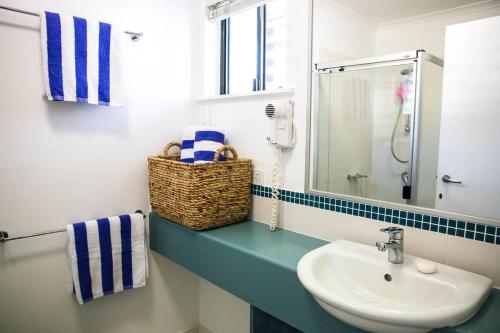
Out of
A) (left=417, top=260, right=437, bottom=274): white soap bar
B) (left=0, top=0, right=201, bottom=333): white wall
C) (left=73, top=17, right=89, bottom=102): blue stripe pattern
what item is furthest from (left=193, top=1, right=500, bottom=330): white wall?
(left=73, top=17, right=89, bottom=102): blue stripe pattern

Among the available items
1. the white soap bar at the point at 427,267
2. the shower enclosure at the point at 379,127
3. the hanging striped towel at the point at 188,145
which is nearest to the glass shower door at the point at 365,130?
the shower enclosure at the point at 379,127

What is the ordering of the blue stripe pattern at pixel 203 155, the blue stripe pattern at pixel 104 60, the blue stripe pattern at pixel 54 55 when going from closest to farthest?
the blue stripe pattern at pixel 54 55 < the blue stripe pattern at pixel 104 60 < the blue stripe pattern at pixel 203 155

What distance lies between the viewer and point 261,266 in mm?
1271

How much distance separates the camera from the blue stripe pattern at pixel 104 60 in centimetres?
156

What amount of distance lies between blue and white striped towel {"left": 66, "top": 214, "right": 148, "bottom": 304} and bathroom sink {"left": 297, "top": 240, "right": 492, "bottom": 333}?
1021 mm

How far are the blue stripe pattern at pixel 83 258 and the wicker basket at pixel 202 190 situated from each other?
38 cm

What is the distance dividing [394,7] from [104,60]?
1.29 meters

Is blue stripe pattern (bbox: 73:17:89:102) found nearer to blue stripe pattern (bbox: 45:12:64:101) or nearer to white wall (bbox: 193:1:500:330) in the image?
blue stripe pattern (bbox: 45:12:64:101)

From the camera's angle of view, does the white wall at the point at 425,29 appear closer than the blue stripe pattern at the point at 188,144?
Yes

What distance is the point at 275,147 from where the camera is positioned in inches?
64.8

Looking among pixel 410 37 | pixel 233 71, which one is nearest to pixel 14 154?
pixel 233 71

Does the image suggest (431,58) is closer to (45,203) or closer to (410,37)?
(410,37)

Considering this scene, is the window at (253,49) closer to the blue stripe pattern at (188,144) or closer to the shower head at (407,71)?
the blue stripe pattern at (188,144)

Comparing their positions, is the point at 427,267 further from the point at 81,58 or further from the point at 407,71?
the point at 81,58
